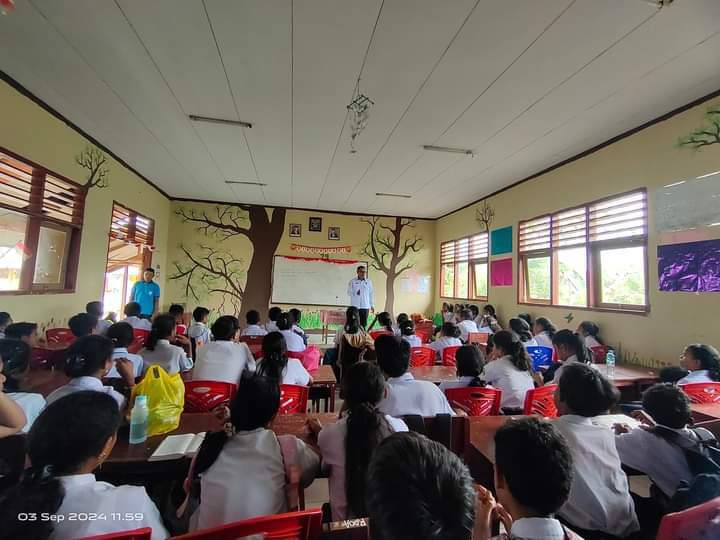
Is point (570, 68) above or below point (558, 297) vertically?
above

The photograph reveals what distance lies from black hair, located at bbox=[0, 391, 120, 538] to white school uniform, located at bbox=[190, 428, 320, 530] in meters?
0.31

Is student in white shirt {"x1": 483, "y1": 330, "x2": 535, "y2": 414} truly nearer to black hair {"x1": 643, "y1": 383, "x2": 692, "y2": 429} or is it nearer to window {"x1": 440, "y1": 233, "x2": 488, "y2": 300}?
black hair {"x1": 643, "y1": 383, "x2": 692, "y2": 429}

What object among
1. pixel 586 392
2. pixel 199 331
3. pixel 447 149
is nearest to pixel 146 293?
pixel 199 331

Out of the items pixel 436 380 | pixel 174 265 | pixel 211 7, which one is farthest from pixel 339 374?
pixel 174 265

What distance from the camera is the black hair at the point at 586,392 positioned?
1.30 meters

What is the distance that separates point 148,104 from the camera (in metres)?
3.31

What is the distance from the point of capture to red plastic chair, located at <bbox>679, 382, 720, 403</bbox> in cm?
221

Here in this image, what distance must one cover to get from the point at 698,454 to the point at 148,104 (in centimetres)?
452

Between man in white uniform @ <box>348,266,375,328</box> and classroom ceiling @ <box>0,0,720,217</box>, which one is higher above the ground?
classroom ceiling @ <box>0,0,720,217</box>

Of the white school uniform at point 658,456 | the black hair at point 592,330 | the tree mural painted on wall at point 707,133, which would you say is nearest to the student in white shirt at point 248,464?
the white school uniform at point 658,456

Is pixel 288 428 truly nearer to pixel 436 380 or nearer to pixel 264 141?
pixel 436 380

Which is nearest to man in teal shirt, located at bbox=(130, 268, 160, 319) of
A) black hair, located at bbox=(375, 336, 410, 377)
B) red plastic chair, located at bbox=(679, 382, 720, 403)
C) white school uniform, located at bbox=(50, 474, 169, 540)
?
black hair, located at bbox=(375, 336, 410, 377)

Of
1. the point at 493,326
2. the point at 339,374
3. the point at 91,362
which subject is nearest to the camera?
the point at 91,362

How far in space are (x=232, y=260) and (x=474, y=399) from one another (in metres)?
6.29
